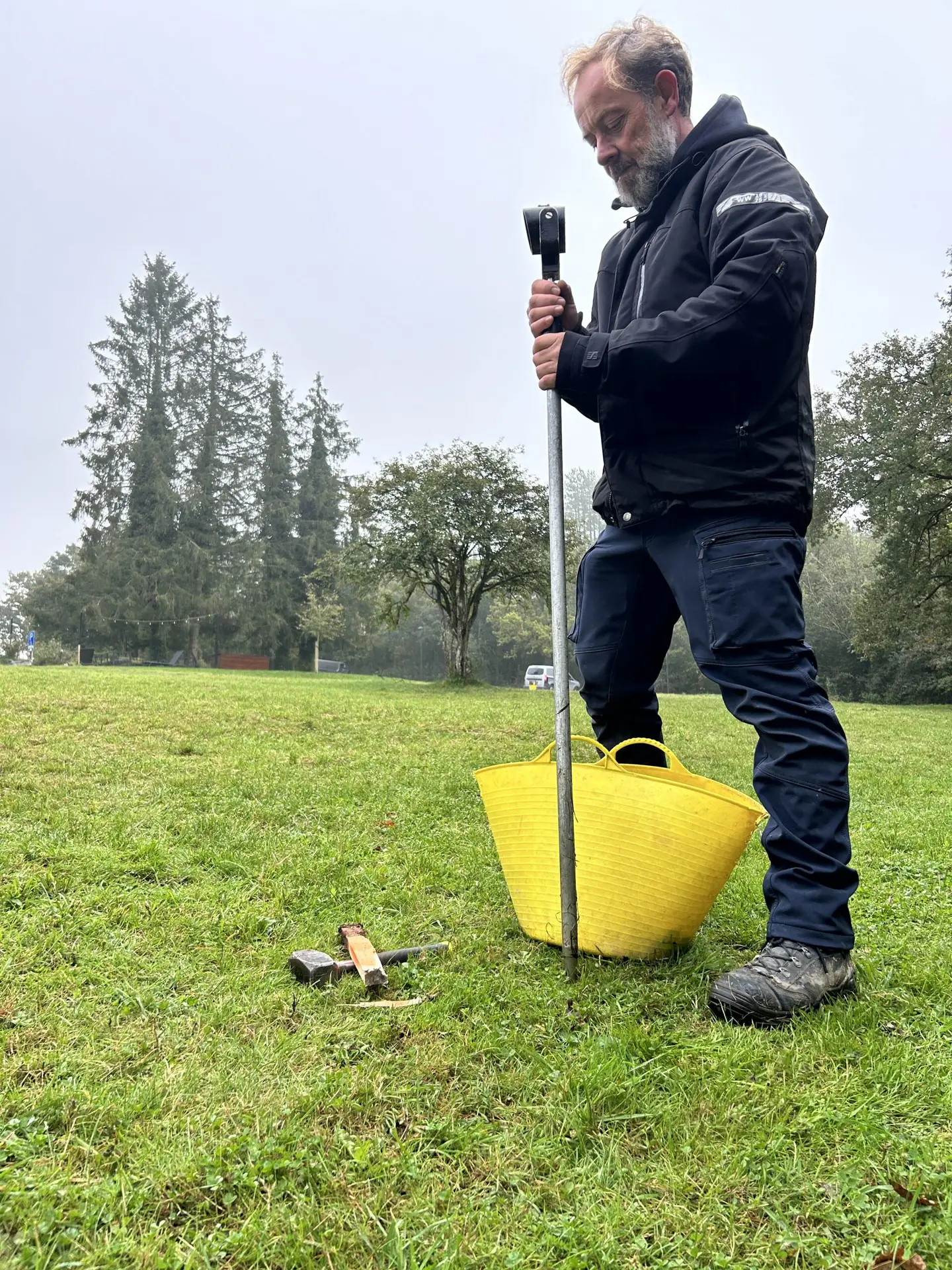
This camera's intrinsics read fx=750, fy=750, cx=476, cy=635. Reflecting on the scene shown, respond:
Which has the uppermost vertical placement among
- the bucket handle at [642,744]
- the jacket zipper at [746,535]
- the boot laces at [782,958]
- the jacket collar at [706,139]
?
the jacket collar at [706,139]

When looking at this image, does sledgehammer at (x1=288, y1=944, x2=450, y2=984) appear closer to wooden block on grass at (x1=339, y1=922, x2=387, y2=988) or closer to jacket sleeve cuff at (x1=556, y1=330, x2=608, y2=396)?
wooden block on grass at (x1=339, y1=922, x2=387, y2=988)

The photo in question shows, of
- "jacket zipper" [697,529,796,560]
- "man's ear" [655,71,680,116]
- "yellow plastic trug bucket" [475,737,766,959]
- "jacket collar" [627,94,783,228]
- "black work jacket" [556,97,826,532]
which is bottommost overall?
"yellow plastic trug bucket" [475,737,766,959]

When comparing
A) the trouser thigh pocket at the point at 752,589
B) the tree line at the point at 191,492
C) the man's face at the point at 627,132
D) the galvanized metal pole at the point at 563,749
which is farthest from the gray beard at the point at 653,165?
the tree line at the point at 191,492

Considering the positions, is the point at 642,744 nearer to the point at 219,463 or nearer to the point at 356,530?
the point at 356,530

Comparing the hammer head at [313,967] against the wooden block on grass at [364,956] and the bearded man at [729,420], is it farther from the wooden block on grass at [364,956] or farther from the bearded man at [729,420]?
the bearded man at [729,420]

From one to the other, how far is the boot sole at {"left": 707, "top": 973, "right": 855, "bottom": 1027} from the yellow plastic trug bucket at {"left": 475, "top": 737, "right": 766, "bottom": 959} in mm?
291

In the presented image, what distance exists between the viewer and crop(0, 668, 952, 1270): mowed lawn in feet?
3.52

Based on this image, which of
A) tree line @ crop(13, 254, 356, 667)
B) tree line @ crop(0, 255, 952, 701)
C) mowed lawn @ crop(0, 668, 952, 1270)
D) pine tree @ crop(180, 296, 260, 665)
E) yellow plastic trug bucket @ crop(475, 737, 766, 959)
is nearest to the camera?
mowed lawn @ crop(0, 668, 952, 1270)

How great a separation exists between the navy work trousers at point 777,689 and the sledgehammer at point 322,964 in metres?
0.98

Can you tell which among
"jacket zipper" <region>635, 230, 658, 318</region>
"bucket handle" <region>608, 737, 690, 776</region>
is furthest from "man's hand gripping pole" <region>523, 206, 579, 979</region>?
"jacket zipper" <region>635, 230, 658, 318</region>

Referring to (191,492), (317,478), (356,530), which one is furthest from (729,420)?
(317,478)

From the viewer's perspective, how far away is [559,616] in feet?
6.75

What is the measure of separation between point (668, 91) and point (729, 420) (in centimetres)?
108

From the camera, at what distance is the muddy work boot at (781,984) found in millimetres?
1694
